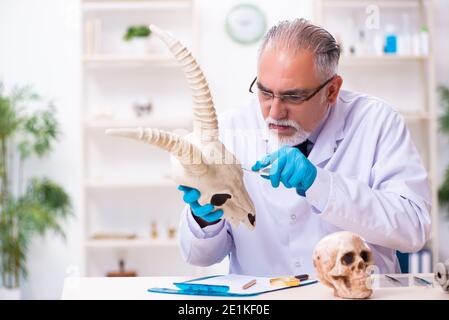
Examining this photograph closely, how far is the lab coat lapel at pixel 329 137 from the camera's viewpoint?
5.82ft

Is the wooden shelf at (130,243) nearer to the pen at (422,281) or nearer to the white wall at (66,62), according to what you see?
the white wall at (66,62)

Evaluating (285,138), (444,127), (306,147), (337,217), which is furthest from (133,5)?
(337,217)

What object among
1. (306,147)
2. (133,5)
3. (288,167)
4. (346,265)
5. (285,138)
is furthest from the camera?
(133,5)

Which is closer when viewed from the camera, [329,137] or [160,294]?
[160,294]

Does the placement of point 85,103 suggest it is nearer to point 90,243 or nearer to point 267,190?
point 90,243

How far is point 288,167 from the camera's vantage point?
144 cm

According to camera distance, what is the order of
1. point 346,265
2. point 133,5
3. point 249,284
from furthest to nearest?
1. point 133,5
2. point 249,284
3. point 346,265

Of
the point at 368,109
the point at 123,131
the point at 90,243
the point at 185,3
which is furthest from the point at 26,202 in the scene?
the point at 123,131

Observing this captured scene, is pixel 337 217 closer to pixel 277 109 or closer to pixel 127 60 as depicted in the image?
pixel 277 109

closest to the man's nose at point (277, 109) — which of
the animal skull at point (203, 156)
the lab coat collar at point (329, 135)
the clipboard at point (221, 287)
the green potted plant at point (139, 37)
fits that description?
the lab coat collar at point (329, 135)

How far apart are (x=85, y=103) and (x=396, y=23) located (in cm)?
186

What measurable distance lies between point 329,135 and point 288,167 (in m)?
0.38

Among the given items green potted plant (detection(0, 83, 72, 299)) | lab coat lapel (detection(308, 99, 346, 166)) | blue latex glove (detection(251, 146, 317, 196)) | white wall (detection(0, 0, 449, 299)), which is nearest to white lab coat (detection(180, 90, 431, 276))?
lab coat lapel (detection(308, 99, 346, 166))

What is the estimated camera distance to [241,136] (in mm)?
1849
